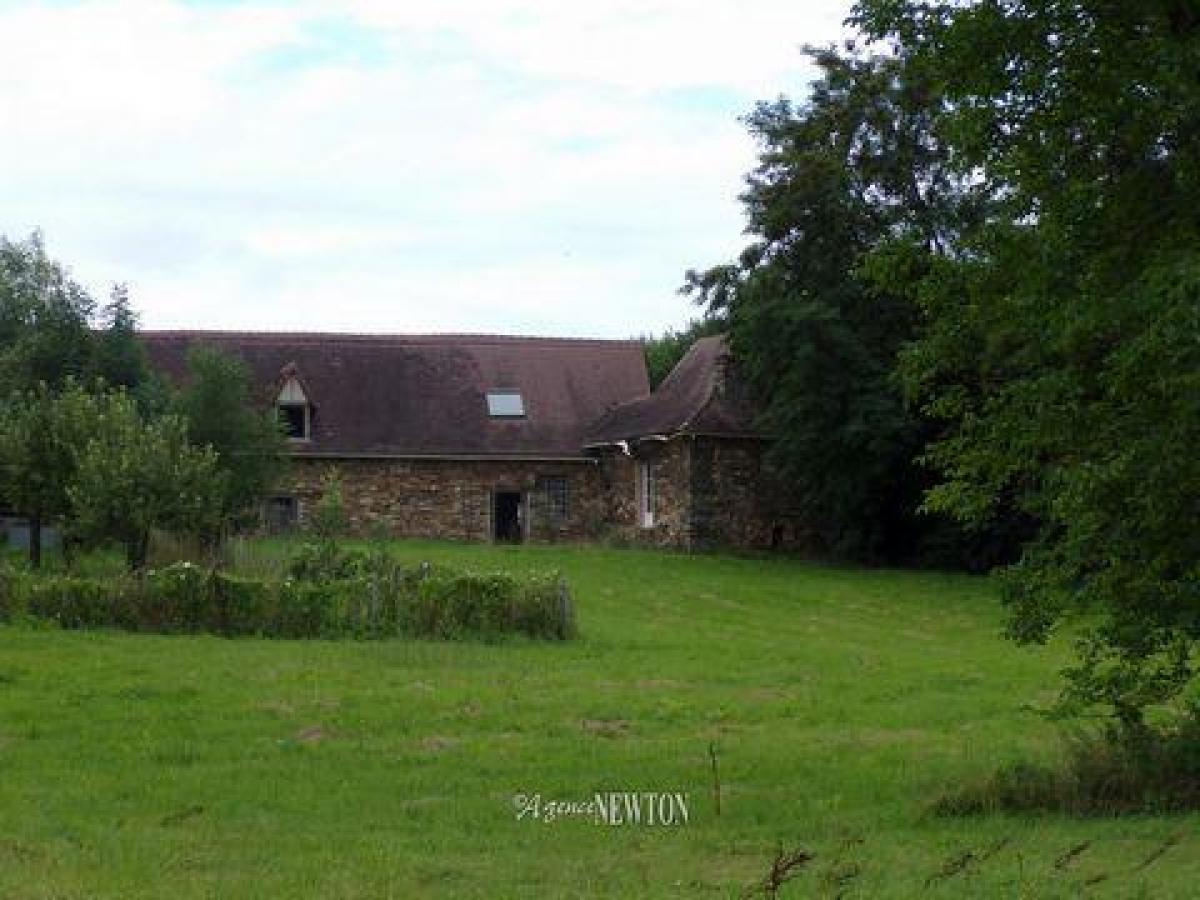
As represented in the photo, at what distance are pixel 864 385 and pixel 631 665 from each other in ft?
52.8

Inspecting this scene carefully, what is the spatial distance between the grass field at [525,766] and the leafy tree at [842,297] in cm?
1100

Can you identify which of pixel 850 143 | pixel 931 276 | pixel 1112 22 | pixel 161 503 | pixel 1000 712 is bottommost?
pixel 1000 712

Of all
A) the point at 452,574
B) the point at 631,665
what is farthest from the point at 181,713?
the point at 452,574

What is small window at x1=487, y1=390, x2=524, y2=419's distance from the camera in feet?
139

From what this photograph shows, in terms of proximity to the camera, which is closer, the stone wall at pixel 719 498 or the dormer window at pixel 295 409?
the stone wall at pixel 719 498

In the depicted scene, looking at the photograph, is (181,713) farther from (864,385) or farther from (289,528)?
(289,528)

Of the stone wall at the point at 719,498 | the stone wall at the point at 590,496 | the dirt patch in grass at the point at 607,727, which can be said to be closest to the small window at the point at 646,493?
the stone wall at the point at 590,496

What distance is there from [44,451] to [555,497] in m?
16.7

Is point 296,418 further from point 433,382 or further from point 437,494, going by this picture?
point 437,494

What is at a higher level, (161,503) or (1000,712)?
(161,503)

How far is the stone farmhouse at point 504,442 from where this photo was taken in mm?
37781

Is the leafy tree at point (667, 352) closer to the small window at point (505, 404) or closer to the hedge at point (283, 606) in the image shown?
the small window at point (505, 404)

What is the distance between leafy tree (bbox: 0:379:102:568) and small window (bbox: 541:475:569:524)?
52.3 ft

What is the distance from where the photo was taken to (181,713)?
14.7m
